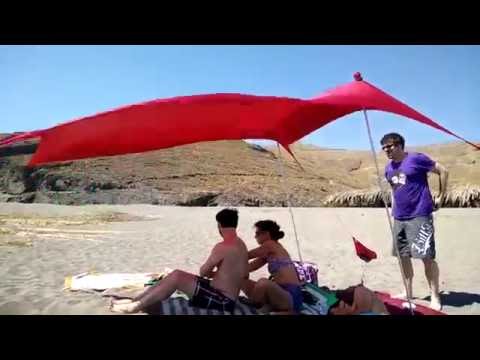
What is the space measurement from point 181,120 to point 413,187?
214cm

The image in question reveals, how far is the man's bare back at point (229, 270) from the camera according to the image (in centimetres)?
330

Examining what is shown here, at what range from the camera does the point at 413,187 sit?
4113 millimetres

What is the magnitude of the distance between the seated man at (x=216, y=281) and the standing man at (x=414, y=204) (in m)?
1.56

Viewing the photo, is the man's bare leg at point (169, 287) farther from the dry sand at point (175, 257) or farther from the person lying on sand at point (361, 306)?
the person lying on sand at point (361, 306)

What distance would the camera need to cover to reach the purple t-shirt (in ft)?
13.4

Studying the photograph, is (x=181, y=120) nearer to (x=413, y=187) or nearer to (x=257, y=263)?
(x=257, y=263)

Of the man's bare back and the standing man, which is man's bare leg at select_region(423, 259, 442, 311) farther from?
the man's bare back

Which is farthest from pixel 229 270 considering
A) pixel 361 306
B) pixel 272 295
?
pixel 361 306

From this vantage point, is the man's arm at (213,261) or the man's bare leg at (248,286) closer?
the man's arm at (213,261)

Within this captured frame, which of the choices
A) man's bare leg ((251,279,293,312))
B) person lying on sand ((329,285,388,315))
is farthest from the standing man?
man's bare leg ((251,279,293,312))

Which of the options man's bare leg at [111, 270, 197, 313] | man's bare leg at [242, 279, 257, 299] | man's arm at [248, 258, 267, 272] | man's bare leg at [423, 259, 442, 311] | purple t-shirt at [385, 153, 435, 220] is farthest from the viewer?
purple t-shirt at [385, 153, 435, 220]

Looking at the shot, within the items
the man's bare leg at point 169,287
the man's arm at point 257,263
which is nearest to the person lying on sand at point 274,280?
the man's arm at point 257,263
